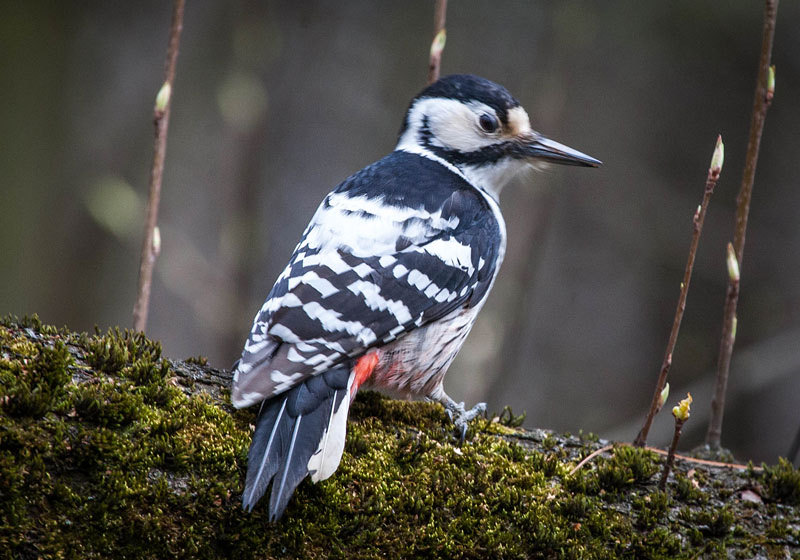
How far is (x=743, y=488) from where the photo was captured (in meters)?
2.59

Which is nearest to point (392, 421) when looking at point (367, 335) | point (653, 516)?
point (367, 335)

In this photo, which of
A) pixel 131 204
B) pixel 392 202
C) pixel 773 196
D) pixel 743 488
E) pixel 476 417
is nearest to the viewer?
pixel 743 488

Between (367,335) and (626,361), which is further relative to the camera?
(626,361)

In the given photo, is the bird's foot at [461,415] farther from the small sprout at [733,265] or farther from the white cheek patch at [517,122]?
the white cheek patch at [517,122]

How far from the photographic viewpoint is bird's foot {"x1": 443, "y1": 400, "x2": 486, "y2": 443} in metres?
2.64

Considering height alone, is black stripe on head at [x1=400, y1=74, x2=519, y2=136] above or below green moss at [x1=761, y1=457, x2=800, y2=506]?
above

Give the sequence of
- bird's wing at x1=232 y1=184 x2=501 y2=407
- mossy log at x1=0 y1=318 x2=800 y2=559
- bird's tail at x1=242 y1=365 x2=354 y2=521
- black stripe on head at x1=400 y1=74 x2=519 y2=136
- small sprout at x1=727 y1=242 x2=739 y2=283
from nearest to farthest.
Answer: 1. mossy log at x1=0 y1=318 x2=800 y2=559
2. bird's tail at x1=242 y1=365 x2=354 y2=521
3. bird's wing at x1=232 y1=184 x2=501 y2=407
4. small sprout at x1=727 y1=242 x2=739 y2=283
5. black stripe on head at x1=400 y1=74 x2=519 y2=136

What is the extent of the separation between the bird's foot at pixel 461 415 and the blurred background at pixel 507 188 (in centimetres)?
235

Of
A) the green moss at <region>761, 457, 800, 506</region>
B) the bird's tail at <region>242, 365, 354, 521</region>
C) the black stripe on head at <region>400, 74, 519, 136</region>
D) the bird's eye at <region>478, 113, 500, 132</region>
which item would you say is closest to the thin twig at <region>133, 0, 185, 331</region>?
the bird's tail at <region>242, 365, 354, 521</region>

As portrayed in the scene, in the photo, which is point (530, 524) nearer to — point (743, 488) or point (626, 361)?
point (743, 488)

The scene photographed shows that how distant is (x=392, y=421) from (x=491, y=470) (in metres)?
0.42

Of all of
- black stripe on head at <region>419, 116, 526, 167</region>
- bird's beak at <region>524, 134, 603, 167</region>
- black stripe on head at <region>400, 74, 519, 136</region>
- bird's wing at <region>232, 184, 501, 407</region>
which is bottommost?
bird's wing at <region>232, 184, 501, 407</region>

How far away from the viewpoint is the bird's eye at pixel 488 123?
140 inches

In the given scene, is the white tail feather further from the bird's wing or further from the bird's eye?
the bird's eye
